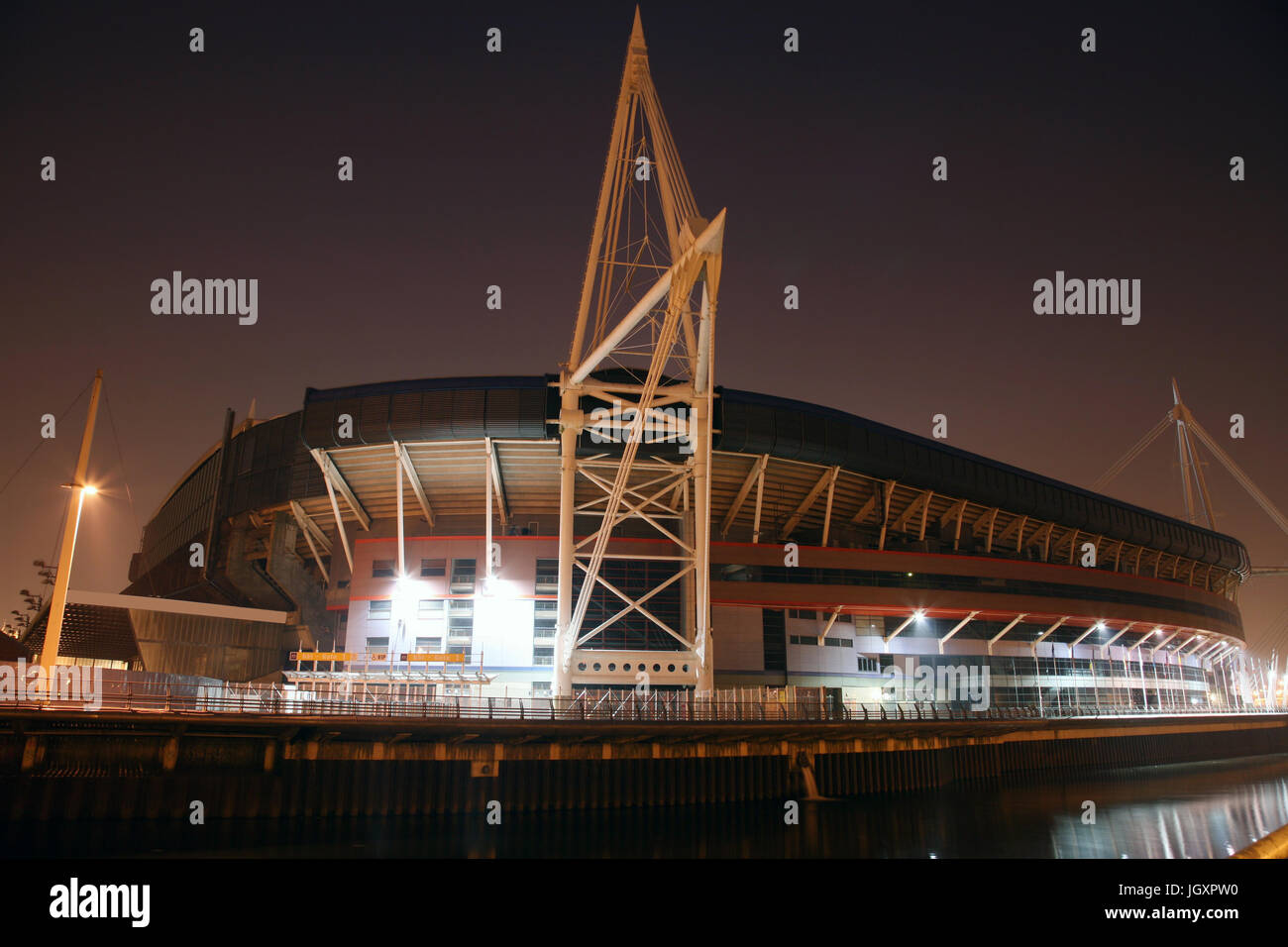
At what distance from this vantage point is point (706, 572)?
37.3 meters

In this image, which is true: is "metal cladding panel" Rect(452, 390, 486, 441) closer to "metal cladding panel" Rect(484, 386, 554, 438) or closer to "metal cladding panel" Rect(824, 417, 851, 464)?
"metal cladding panel" Rect(484, 386, 554, 438)

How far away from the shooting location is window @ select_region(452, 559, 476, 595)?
4419cm

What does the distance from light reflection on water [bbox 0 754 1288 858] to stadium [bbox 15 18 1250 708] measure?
7921 millimetres

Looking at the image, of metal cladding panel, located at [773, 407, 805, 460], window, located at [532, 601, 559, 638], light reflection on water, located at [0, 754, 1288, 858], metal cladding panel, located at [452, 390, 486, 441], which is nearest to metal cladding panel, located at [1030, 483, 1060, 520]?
metal cladding panel, located at [773, 407, 805, 460]

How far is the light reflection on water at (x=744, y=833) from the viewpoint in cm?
2269

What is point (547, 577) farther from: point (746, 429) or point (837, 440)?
point (837, 440)

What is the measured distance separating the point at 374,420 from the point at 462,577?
957 centimetres

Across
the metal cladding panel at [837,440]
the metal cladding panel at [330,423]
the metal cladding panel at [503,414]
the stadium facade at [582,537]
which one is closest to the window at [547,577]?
the stadium facade at [582,537]

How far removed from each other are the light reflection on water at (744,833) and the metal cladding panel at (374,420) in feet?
68.3
